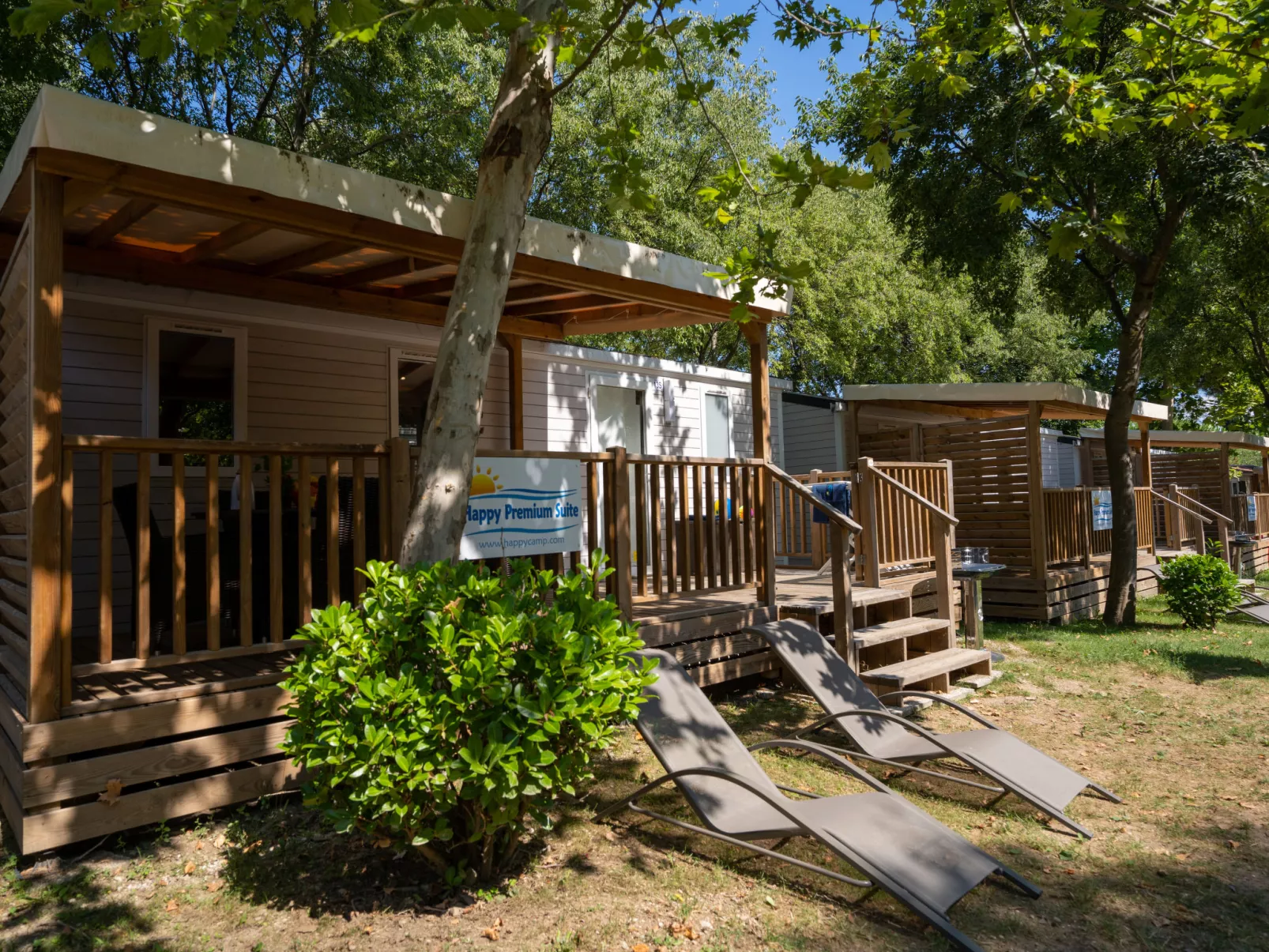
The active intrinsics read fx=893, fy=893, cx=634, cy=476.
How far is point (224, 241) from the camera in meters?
5.66

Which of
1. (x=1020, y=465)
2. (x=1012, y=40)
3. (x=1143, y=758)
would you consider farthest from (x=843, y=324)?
(x=1143, y=758)

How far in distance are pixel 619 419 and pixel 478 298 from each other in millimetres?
6561

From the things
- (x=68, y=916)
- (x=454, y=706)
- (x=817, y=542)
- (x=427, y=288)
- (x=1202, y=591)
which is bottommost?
(x=68, y=916)

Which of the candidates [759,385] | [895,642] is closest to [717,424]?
[759,385]

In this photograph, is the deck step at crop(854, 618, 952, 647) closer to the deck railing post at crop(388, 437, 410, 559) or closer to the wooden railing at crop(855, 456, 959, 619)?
the wooden railing at crop(855, 456, 959, 619)

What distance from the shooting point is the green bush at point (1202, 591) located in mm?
11039

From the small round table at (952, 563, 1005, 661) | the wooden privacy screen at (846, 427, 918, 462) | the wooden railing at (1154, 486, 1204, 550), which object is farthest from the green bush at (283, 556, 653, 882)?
the wooden railing at (1154, 486, 1204, 550)

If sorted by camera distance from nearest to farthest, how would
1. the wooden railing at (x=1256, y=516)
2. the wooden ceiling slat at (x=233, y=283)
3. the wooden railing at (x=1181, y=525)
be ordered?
the wooden ceiling slat at (x=233, y=283)
the wooden railing at (x=1181, y=525)
the wooden railing at (x=1256, y=516)

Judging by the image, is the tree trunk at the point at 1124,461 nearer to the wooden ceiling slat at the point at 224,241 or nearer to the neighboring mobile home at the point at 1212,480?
the neighboring mobile home at the point at 1212,480

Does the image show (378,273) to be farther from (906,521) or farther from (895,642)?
(906,521)

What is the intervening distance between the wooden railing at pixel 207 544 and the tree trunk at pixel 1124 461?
9217 millimetres

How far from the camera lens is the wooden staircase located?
6.70 meters

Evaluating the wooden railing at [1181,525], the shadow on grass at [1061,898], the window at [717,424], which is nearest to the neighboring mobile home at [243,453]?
the shadow on grass at [1061,898]

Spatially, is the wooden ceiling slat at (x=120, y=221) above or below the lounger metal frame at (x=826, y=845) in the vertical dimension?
above
